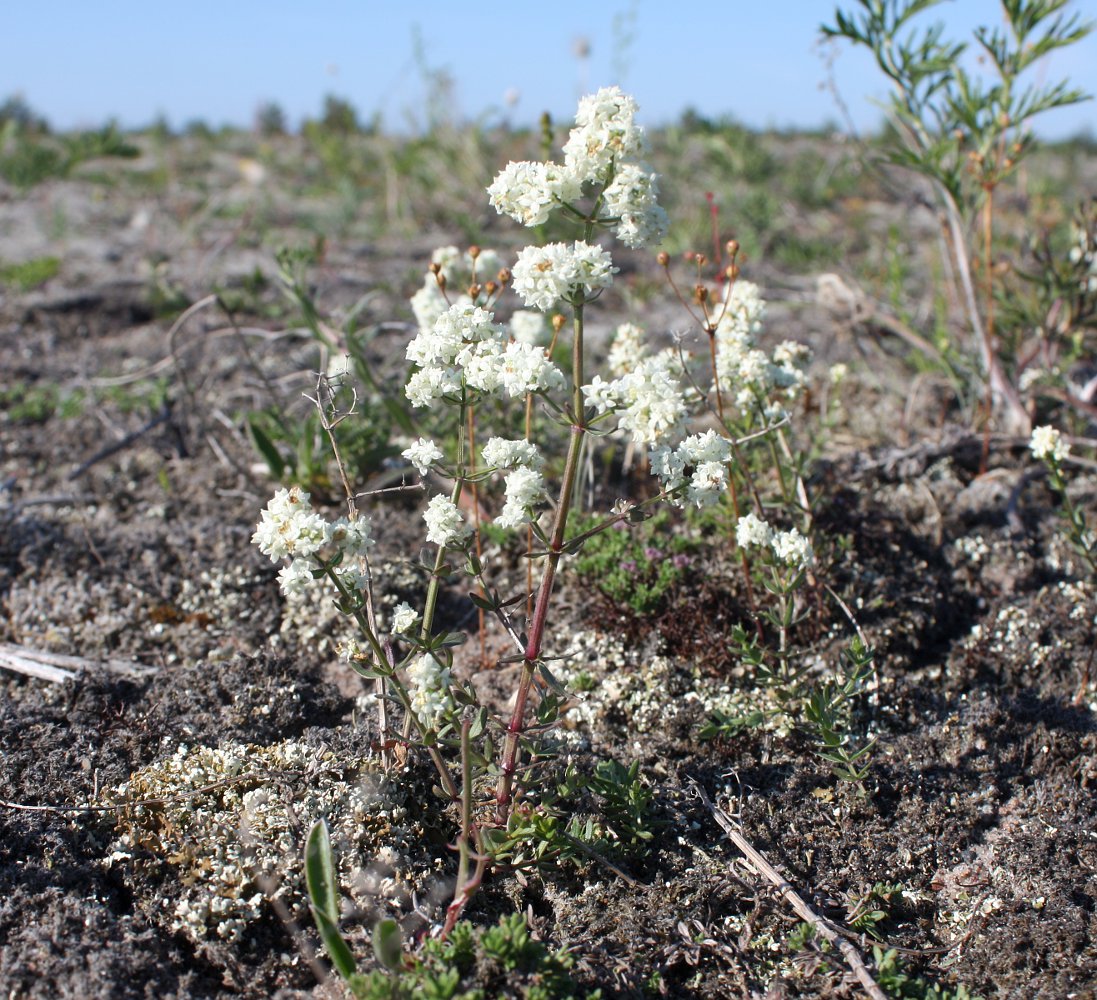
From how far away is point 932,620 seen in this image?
136 inches

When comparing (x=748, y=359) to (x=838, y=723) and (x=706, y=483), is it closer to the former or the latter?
(x=706, y=483)

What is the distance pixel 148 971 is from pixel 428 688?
3.02 feet

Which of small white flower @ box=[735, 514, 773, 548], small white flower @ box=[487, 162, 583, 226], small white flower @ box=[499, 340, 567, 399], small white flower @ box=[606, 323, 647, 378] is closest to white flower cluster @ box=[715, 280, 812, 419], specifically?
small white flower @ box=[606, 323, 647, 378]

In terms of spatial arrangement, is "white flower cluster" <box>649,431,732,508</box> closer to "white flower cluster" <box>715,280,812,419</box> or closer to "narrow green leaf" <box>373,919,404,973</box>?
"white flower cluster" <box>715,280,812,419</box>

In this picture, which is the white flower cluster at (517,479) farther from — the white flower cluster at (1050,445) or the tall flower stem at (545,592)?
the white flower cluster at (1050,445)

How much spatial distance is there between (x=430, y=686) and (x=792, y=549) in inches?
45.8

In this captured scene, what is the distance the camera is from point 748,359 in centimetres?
305

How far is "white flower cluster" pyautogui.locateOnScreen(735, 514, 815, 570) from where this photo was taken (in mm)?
2789

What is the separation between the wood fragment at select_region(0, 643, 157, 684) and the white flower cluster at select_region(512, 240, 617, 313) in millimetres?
2008

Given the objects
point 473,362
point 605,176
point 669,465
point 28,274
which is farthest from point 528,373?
point 28,274

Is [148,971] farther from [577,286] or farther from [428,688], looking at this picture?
[577,286]

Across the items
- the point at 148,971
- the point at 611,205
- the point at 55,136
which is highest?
the point at 55,136

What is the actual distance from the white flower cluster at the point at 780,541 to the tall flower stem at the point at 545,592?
714 millimetres

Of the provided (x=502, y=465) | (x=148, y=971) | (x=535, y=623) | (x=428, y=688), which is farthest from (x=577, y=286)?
(x=148, y=971)
